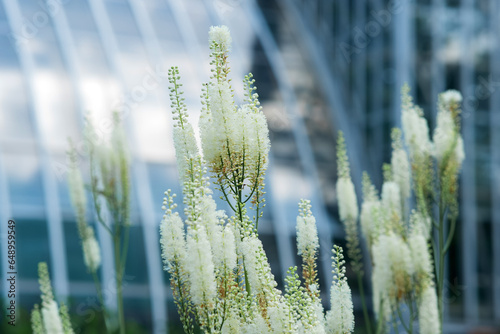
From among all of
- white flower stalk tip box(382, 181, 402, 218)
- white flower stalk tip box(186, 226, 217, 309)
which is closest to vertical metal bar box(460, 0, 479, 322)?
white flower stalk tip box(382, 181, 402, 218)

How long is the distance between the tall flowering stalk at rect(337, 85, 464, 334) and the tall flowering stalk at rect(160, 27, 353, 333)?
31.5 inches

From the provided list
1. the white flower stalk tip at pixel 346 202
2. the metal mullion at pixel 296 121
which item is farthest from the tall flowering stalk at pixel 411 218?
the metal mullion at pixel 296 121

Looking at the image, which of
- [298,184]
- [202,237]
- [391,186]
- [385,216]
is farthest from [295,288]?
[298,184]

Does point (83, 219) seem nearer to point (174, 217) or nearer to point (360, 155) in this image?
point (174, 217)

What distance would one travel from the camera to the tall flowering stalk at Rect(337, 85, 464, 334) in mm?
3328

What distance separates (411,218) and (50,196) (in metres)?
10.6

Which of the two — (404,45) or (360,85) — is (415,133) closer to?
(404,45)

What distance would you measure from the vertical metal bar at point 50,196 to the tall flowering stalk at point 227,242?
1037cm

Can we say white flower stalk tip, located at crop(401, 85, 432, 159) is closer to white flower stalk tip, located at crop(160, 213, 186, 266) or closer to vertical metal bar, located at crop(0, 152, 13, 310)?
white flower stalk tip, located at crop(160, 213, 186, 266)

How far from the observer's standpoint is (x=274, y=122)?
54.0 feet

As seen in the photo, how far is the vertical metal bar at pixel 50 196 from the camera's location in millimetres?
12812

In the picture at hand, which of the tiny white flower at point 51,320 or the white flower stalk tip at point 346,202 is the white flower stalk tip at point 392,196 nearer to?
the white flower stalk tip at point 346,202

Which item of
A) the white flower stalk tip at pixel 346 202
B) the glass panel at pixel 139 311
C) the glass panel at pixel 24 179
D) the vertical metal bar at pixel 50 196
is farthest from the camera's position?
the glass panel at pixel 139 311

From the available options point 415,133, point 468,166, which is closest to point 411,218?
point 415,133
